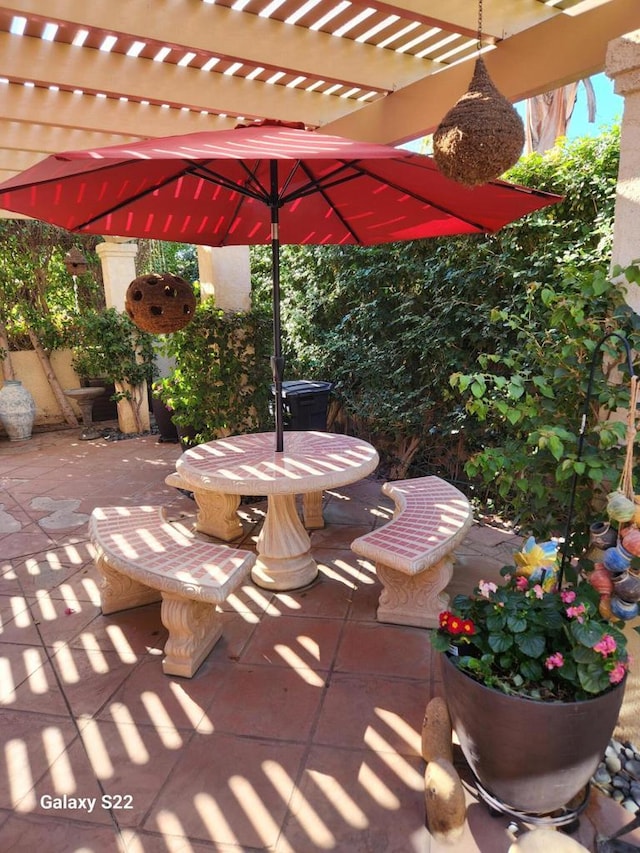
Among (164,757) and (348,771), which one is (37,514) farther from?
(348,771)

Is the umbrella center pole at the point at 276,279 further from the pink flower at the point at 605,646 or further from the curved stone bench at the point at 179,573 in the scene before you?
the pink flower at the point at 605,646

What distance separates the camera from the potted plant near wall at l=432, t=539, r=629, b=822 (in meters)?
1.49

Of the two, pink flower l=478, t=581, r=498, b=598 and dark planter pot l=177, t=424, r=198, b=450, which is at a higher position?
pink flower l=478, t=581, r=498, b=598

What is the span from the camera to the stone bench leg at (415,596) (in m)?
2.73

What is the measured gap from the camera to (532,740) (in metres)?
1.50

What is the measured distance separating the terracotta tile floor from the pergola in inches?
121

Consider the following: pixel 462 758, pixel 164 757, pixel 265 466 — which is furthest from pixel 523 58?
pixel 164 757

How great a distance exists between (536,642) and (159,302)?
326 cm

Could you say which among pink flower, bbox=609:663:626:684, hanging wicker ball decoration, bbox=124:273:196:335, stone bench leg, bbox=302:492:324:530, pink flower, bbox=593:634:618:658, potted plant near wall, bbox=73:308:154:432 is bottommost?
stone bench leg, bbox=302:492:324:530

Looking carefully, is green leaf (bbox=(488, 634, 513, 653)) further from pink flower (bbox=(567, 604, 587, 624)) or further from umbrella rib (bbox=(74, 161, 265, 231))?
umbrella rib (bbox=(74, 161, 265, 231))

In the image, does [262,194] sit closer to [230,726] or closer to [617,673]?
[230,726]

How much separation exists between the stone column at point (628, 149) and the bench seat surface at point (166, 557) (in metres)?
1.98

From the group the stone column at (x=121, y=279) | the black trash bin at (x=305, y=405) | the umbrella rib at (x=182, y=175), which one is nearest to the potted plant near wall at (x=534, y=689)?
the umbrella rib at (x=182, y=175)

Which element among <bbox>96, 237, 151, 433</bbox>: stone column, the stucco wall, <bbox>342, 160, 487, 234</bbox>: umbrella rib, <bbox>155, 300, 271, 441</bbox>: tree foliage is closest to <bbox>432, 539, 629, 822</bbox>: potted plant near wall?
<bbox>342, 160, 487, 234</bbox>: umbrella rib
